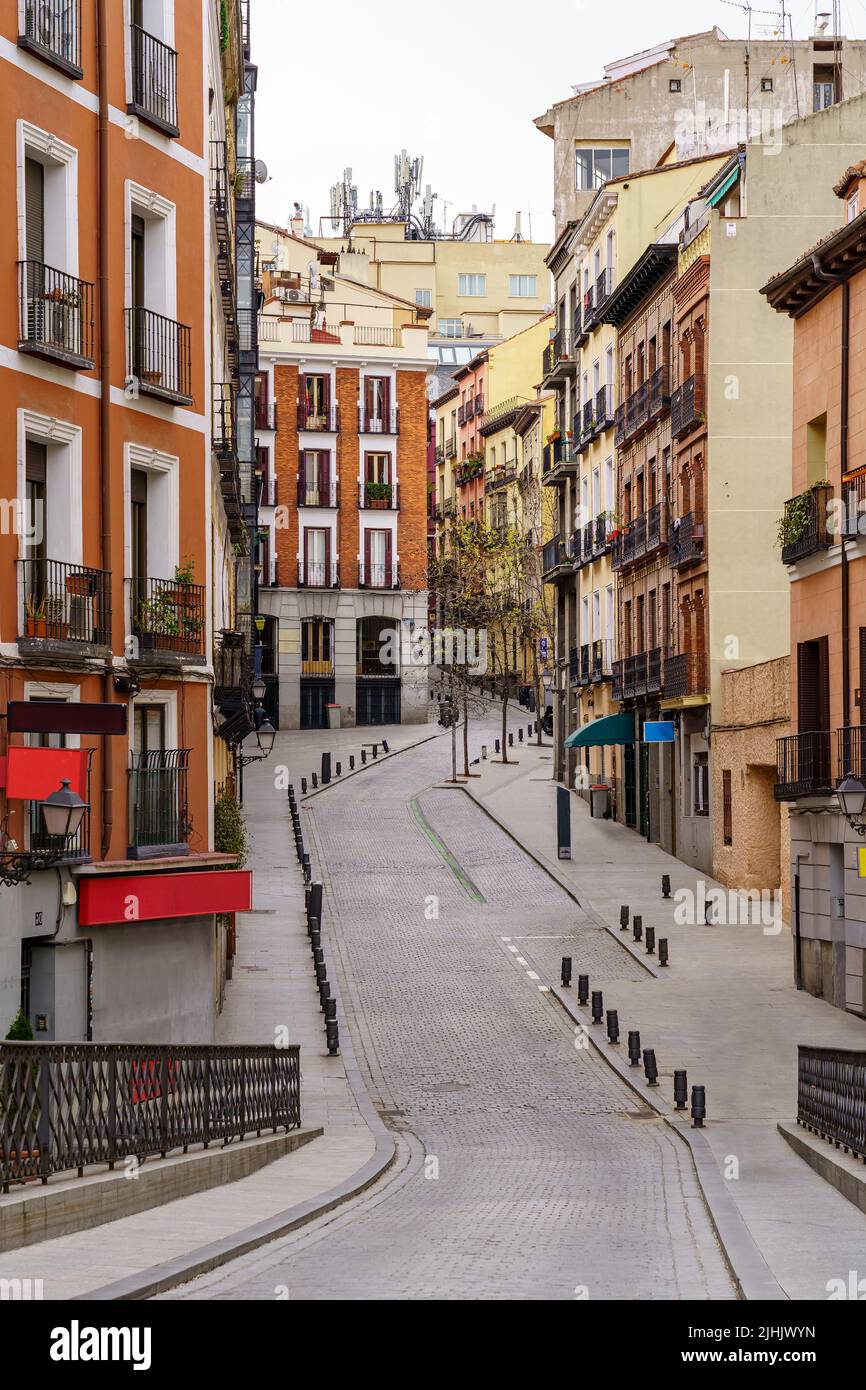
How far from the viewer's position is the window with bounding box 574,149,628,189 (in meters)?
67.3

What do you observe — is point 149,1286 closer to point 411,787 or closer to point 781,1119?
point 781,1119

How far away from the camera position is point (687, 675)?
43.7 meters

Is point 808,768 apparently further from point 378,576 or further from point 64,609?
point 378,576

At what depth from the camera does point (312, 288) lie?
263 feet

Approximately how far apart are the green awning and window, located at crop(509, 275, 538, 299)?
6995 centimetres

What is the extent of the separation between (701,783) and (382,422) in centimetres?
3680

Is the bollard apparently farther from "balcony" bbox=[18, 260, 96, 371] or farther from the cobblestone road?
"balcony" bbox=[18, 260, 96, 371]

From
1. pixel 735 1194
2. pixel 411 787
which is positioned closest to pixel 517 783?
pixel 411 787

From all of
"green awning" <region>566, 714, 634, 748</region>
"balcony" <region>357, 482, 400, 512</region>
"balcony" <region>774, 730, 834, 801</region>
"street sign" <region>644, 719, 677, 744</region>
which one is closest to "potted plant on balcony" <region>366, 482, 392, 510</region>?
"balcony" <region>357, 482, 400, 512</region>

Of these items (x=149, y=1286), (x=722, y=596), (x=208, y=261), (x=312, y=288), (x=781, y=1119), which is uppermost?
(x=312, y=288)

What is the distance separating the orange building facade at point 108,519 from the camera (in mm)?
20734
